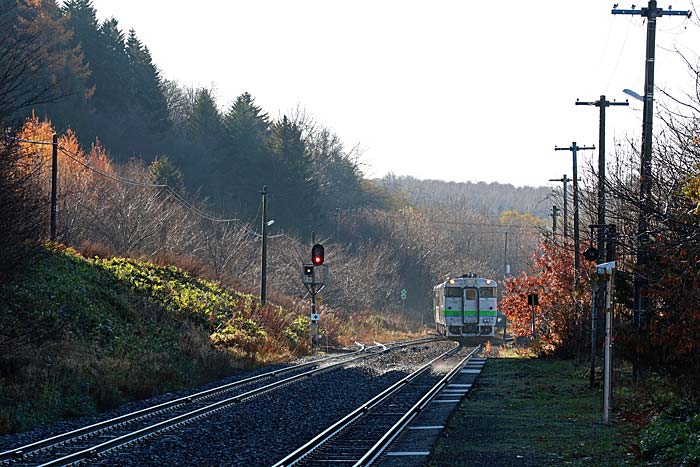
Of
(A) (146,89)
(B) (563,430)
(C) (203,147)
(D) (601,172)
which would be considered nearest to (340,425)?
(B) (563,430)

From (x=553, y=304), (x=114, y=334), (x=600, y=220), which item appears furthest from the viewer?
(x=553, y=304)

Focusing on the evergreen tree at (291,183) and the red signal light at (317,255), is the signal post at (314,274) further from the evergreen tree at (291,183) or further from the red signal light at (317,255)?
the evergreen tree at (291,183)

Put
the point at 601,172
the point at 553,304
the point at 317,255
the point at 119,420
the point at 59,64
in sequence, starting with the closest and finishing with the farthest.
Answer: the point at 119,420 → the point at 601,172 → the point at 553,304 → the point at 317,255 → the point at 59,64

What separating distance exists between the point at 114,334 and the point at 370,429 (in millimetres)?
14573

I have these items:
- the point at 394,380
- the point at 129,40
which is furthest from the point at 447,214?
the point at 394,380

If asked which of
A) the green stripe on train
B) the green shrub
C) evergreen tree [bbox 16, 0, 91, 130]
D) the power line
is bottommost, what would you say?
the green shrub

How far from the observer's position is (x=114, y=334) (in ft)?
96.8

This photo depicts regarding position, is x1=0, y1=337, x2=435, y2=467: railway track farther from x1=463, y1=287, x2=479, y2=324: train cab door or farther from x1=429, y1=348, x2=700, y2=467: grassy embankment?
x1=463, y1=287, x2=479, y2=324: train cab door

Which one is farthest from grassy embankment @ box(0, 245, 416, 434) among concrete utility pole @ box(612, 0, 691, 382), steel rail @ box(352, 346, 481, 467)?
concrete utility pole @ box(612, 0, 691, 382)

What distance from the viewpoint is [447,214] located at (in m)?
132

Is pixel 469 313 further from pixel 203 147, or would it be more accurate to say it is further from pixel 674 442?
pixel 203 147

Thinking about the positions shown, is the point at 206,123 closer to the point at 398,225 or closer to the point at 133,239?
the point at 398,225

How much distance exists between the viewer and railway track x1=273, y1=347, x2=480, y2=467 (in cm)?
1378

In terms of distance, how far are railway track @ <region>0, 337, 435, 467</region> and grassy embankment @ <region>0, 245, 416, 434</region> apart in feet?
5.30
